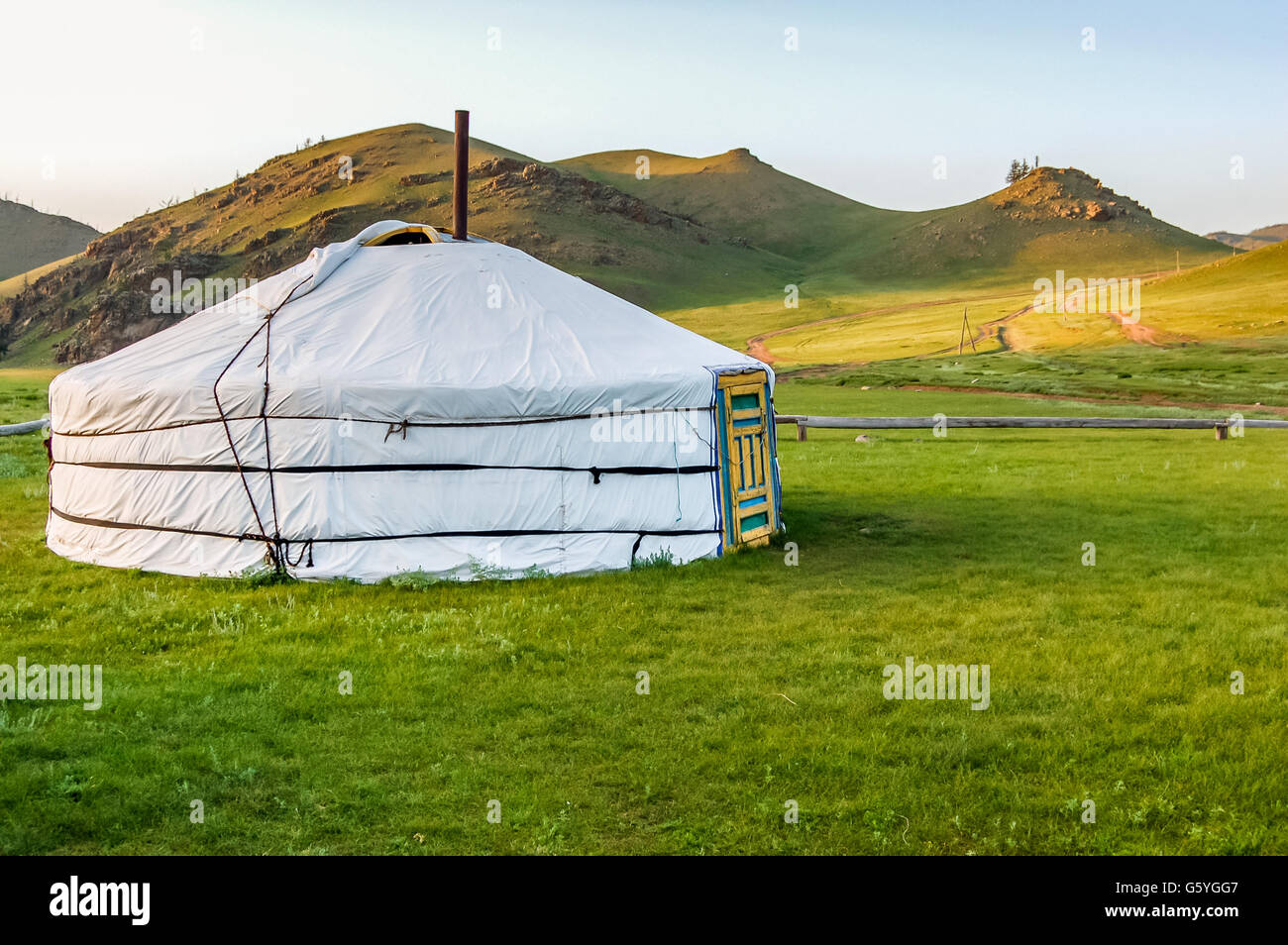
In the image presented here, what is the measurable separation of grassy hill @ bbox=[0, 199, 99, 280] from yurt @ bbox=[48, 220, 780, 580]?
183729 millimetres

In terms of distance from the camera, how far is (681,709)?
18.5ft

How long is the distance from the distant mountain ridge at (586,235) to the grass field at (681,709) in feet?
269

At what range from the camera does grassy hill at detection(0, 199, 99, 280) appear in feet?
567

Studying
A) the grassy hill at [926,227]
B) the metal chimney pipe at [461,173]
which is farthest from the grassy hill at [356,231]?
the metal chimney pipe at [461,173]

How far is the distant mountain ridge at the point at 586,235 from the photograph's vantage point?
96.4 metres

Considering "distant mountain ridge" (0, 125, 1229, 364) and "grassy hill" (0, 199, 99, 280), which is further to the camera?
"grassy hill" (0, 199, 99, 280)

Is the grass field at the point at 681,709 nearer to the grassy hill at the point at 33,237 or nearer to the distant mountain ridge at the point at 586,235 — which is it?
the distant mountain ridge at the point at 586,235

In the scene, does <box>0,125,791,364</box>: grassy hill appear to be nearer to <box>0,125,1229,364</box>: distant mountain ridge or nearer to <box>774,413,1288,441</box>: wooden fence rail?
<box>0,125,1229,364</box>: distant mountain ridge

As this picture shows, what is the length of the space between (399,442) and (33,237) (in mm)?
204729

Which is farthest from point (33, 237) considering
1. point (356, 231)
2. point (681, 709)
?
point (681, 709)

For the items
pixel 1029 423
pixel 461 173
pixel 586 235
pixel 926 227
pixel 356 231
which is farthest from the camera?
pixel 926 227

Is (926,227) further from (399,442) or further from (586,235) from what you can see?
(399,442)

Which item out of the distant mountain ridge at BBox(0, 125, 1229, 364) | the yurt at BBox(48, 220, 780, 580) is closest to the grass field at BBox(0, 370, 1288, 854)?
the yurt at BBox(48, 220, 780, 580)
